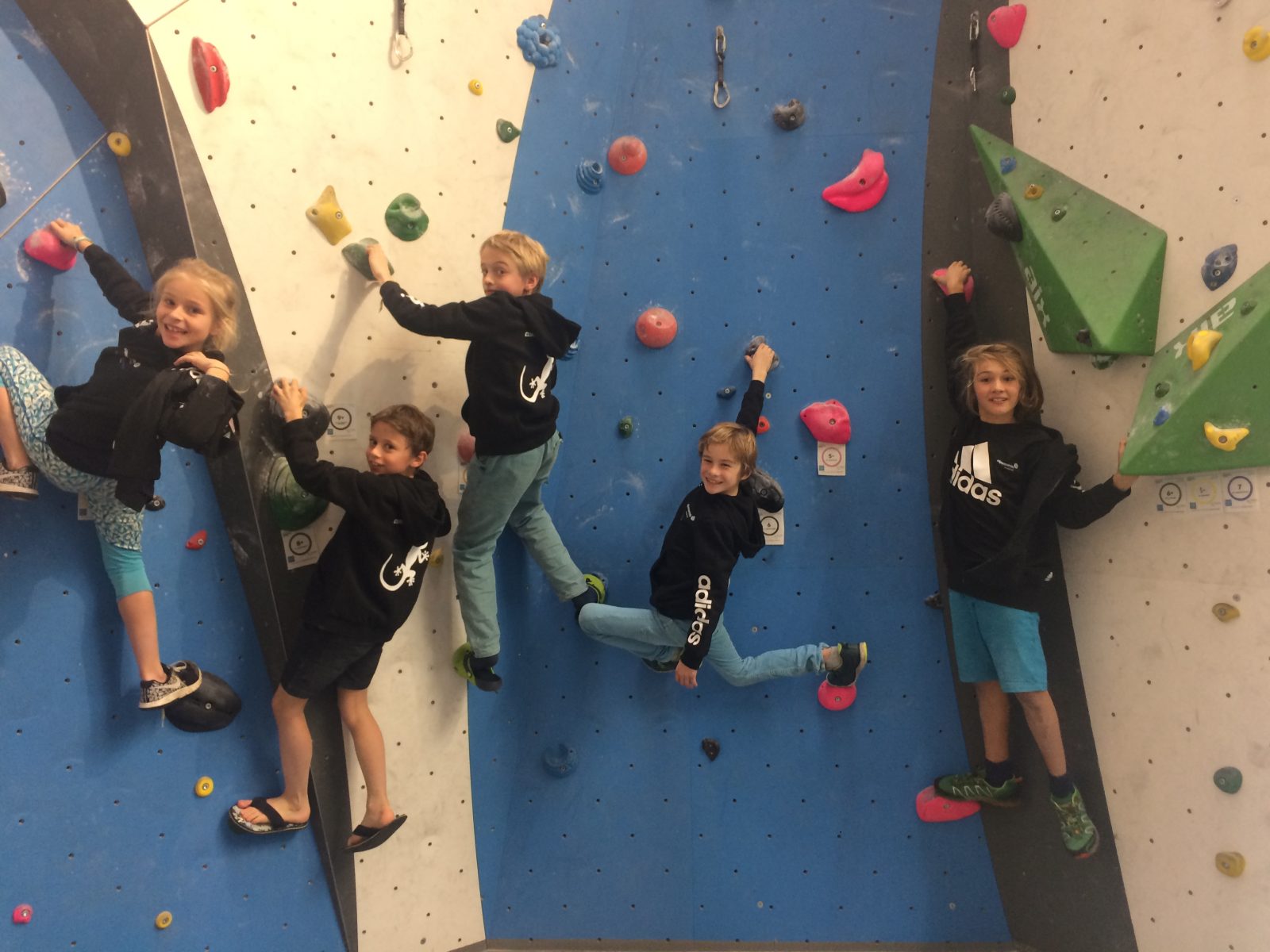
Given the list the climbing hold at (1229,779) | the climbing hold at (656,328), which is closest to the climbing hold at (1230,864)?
the climbing hold at (1229,779)

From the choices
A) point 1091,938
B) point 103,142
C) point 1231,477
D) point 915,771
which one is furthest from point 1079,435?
point 103,142

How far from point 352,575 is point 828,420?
4.86 ft

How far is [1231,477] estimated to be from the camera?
1.72 metres

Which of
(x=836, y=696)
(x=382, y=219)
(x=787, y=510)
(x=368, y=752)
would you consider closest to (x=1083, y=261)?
(x=787, y=510)

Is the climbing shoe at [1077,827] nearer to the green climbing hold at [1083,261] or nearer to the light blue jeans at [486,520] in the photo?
the green climbing hold at [1083,261]

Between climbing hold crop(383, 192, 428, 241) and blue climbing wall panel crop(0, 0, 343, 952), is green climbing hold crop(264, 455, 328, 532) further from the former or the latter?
climbing hold crop(383, 192, 428, 241)

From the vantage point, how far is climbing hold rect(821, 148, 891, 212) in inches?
91.4

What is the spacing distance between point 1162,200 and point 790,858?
7.13 ft

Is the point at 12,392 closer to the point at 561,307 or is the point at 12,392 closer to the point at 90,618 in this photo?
the point at 90,618

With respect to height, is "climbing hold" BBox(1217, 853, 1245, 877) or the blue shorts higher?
the blue shorts

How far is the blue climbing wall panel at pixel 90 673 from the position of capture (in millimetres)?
1558

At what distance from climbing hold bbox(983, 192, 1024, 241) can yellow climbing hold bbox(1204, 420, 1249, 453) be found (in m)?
0.79

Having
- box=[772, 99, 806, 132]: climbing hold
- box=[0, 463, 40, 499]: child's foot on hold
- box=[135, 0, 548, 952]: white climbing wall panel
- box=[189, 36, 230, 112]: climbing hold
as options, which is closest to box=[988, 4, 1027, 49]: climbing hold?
box=[772, 99, 806, 132]: climbing hold

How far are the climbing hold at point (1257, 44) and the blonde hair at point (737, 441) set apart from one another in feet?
4.72
